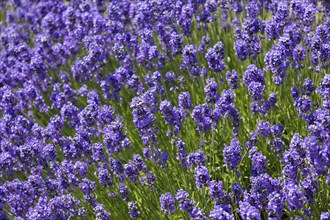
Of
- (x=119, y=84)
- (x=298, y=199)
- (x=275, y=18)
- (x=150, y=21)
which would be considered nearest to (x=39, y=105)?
(x=119, y=84)

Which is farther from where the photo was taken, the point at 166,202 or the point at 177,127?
the point at 177,127

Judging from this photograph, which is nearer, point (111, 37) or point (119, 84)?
point (119, 84)

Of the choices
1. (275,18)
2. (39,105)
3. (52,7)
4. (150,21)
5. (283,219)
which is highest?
(52,7)

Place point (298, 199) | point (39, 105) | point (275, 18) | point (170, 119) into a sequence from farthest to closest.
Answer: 1. point (39, 105)
2. point (275, 18)
3. point (170, 119)
4. point (298, 199)

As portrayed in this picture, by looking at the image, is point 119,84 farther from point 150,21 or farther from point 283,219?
point 283,219

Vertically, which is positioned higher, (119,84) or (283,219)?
(119,84)

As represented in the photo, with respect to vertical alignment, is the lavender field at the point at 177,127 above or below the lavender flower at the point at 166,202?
above

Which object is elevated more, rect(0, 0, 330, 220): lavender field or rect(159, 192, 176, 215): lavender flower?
rect(0, 0, 330, 220): lavender field

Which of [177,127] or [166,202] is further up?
[177,127]
